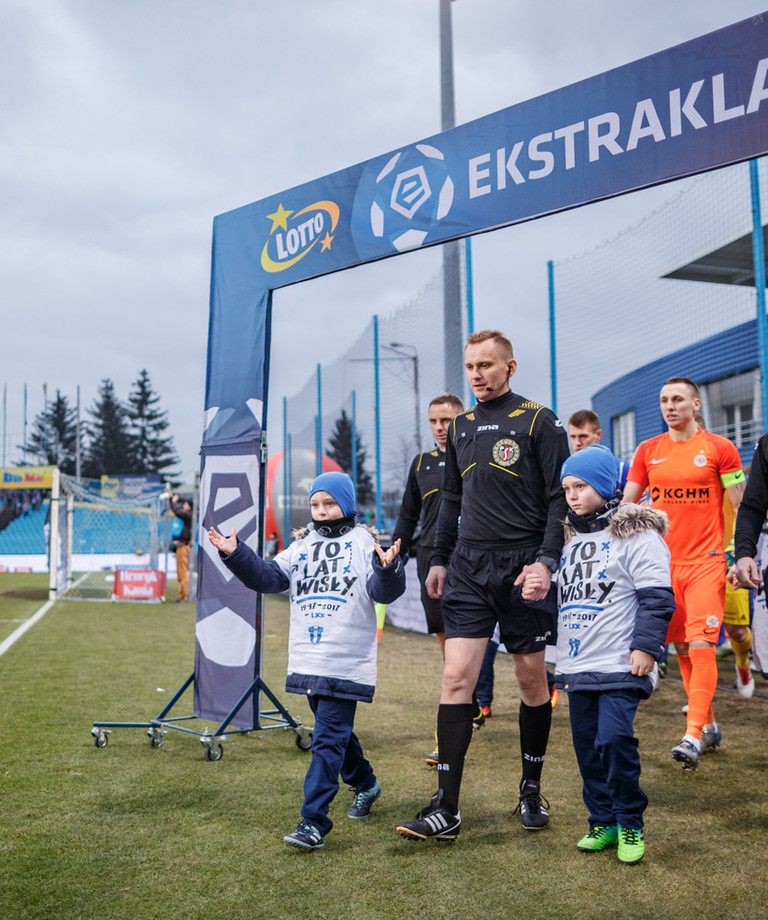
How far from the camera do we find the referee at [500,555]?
3.57 metres

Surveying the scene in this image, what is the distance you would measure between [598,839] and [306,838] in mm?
1150

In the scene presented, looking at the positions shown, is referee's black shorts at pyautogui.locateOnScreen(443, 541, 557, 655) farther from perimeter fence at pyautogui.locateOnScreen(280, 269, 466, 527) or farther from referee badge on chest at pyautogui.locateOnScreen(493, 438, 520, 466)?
perimeter fence at pyautogui.locateOnScreen(280, 269, 466, 527)

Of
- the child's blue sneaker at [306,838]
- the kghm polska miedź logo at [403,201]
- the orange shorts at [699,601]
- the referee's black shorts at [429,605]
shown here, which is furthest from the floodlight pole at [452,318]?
the child's blue sneaker at [306,838]

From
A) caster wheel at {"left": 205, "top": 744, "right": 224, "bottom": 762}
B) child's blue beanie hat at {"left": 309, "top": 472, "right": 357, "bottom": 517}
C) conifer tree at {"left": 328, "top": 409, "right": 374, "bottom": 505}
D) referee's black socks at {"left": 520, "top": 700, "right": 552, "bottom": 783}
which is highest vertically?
conifer tree at {"left": 328, "top": 409, "right": 374, "bottom": 505}

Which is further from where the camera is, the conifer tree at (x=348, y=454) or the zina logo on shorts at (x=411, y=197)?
the conifer tree at (x=348, y=454)

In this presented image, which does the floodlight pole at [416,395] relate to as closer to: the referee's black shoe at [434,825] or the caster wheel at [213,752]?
the caster wheel at [213,752]

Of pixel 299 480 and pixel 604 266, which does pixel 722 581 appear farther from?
pixel 299 480

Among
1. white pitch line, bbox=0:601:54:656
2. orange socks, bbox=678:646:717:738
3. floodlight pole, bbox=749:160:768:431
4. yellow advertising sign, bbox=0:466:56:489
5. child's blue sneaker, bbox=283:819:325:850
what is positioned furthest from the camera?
yellow advertising sign, bbox=0:466:56:489

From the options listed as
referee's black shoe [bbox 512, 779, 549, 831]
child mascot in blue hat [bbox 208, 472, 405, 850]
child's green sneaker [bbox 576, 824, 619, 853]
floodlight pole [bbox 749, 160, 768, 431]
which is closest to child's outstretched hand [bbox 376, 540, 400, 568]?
child mascot in blue hat [bbox 208, 472, 405, 850]

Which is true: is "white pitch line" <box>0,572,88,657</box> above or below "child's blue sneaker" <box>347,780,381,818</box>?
below

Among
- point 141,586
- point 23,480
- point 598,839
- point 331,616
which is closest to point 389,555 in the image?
point 331,616

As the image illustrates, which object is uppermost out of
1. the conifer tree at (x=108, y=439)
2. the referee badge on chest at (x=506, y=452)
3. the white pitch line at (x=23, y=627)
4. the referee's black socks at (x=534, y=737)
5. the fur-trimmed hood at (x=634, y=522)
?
the conifer tree at (x=108, y=439)

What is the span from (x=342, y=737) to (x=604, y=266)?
6.70 meters

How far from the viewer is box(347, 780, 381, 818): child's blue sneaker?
3797 mm
